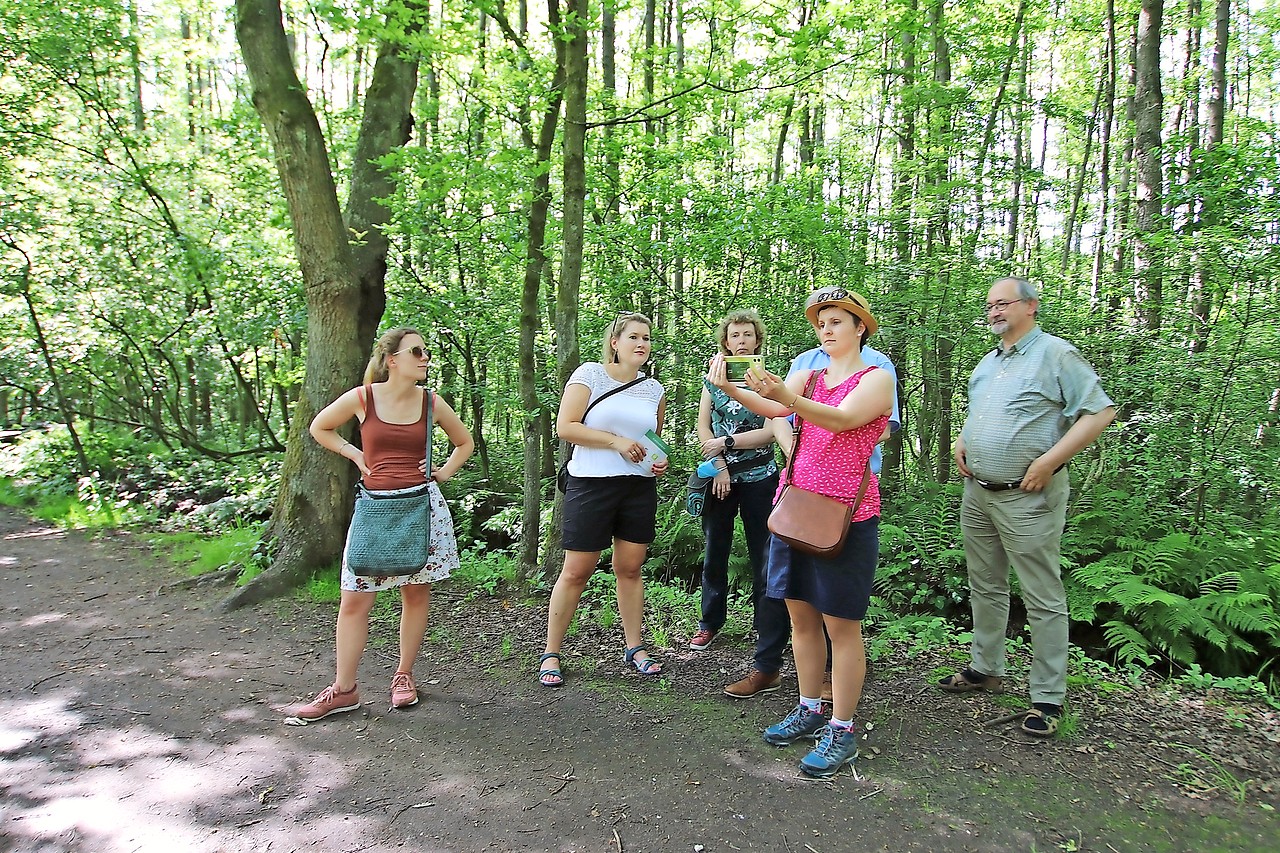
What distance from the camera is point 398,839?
261cm

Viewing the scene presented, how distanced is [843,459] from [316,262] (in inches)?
194

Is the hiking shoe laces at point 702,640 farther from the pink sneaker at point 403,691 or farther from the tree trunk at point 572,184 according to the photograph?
the pink sneaker at point 403,691

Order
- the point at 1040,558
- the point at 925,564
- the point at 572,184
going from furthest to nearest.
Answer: the point at 925,564
the point at 572,184
the point at 1040,558

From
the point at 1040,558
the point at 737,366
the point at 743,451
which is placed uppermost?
the point at 737,366

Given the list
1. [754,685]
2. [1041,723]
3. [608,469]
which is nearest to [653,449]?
[608,469]

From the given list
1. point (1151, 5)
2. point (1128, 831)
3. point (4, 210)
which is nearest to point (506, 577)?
point (1128, 831)

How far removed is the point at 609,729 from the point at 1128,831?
2097 mm

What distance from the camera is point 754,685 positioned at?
12.4 feet

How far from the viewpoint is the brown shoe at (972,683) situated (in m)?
3.76

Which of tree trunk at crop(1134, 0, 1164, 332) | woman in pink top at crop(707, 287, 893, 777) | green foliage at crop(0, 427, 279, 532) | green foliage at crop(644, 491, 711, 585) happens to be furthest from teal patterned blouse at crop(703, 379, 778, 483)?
green foliage at crop(0, 427, 279, 532)

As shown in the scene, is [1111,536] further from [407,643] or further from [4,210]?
[4,210]

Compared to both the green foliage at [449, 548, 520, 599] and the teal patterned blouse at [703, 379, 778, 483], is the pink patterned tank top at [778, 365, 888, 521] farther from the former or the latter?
the green foliage at [449, 548, 520, 599]

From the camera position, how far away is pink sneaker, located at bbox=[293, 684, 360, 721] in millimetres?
3543

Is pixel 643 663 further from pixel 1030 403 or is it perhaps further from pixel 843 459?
pixel 1030 403
